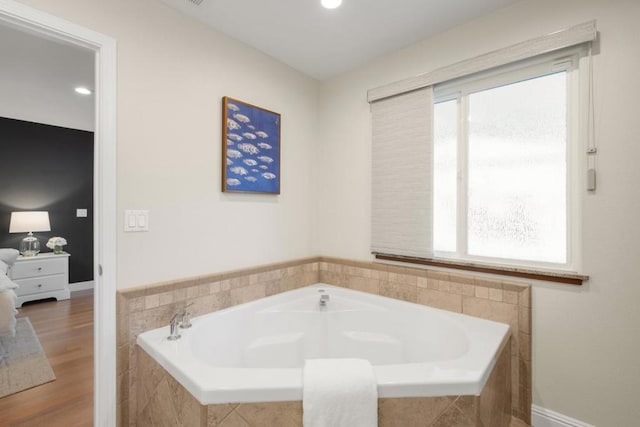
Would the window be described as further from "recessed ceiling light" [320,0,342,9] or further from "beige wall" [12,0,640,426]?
"recessed ceiling light" [320,0,342,9]

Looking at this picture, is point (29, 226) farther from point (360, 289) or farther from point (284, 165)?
point (360, 289)

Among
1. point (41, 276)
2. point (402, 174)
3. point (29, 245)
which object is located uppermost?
point (402, 174)

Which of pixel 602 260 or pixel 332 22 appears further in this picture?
pixel 332 22

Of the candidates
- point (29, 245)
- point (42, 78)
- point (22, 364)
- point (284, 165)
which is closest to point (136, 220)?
point (284, 165)

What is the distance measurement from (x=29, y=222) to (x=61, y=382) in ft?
9.85

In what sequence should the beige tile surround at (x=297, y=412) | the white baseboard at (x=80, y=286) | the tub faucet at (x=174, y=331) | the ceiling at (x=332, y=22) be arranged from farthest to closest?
the white baseboard at (x=80, y=286), the ceiling at (x=332, y=22), the tub faucet at (x=174, y=331), the beige tile surround at (x=297, y=412)

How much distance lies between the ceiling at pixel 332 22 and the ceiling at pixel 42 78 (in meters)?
0.87

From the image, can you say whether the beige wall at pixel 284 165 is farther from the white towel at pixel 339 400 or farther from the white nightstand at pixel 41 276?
the white nightstand at pixel 41 276

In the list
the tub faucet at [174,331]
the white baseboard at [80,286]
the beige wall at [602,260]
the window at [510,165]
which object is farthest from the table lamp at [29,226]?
the beige wall at [602,260]

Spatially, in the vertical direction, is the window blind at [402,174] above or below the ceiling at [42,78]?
below

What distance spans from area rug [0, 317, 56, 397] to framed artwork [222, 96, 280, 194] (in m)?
2.06

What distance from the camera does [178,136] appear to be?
181cm

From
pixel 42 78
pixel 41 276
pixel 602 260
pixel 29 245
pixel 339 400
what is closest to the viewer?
pixel 339 400

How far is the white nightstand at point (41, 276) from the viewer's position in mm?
3875
